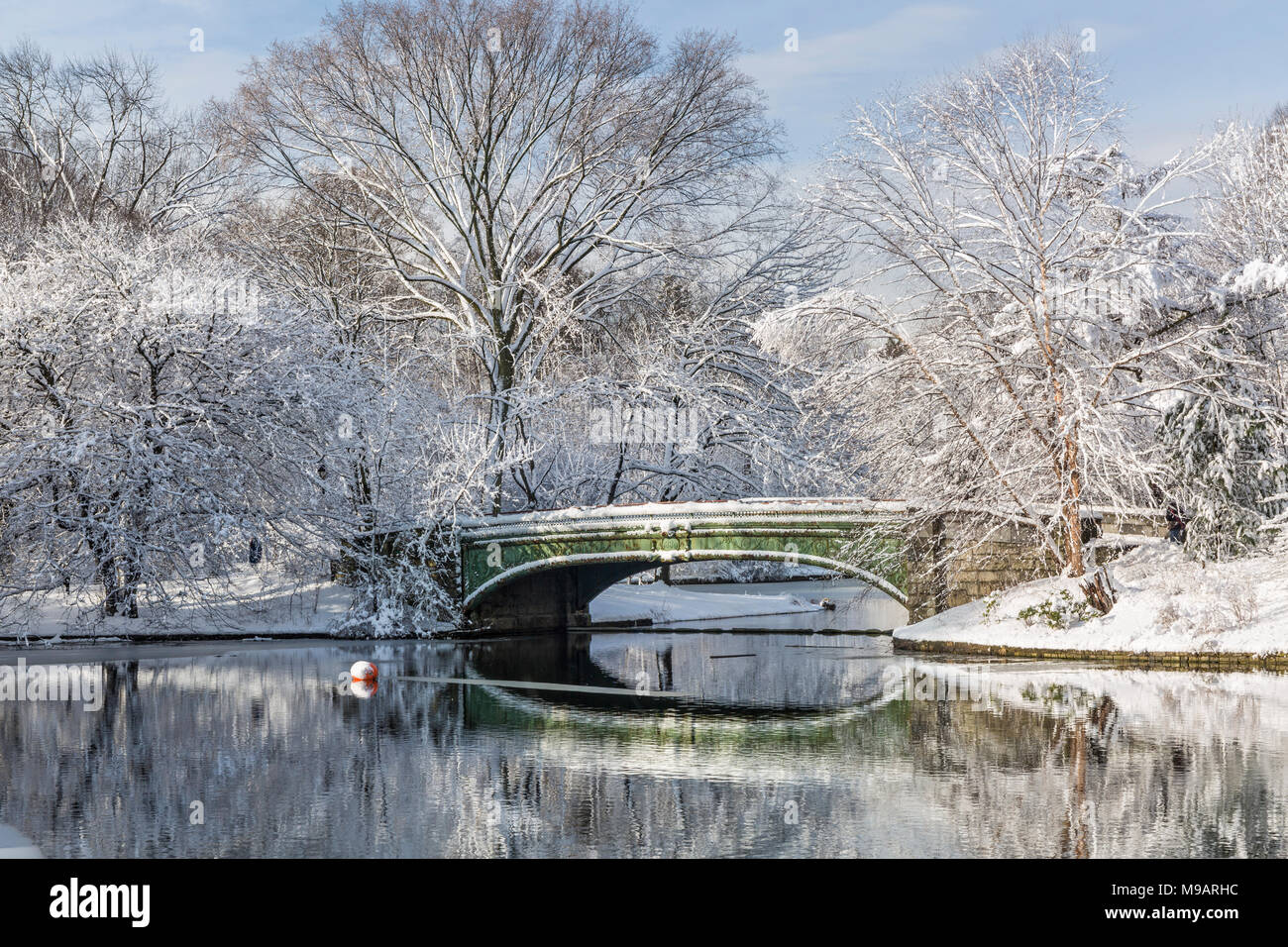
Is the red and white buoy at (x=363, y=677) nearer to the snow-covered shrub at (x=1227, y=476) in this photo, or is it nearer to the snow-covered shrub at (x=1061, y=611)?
the snow-covered shrub at (x=1061, y=611)

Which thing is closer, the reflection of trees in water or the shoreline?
the reflection of trees in water

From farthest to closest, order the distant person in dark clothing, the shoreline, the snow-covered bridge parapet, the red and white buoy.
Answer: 1. the snow-covered bridge parapet
2. the distant person in dark clothing
3. the red and white buoy
4. the shoreline

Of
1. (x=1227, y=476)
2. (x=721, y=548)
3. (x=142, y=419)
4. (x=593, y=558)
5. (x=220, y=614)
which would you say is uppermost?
(x=142, y=419)

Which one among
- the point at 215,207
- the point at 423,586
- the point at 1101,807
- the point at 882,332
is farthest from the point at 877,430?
the point at 215,207

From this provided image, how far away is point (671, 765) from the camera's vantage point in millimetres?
13055

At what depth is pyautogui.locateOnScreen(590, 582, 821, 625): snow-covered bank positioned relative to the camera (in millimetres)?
39969

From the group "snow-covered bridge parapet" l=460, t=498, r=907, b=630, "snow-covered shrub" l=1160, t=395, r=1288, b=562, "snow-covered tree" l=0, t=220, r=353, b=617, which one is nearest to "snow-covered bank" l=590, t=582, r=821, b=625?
"snow-covered bridge parapet" l=460, t=498, r=907, b=630

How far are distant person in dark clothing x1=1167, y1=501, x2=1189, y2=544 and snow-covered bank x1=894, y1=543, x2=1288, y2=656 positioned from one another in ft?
1.99

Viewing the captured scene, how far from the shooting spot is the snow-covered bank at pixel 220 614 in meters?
29.1

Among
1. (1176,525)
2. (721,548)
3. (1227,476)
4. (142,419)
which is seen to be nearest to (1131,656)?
(1227,476)

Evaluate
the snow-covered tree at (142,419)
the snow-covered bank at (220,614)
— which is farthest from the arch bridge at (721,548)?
the snow-covered tree at (142,419)

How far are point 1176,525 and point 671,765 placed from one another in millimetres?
16181

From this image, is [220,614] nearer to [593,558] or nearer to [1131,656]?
[593,558]

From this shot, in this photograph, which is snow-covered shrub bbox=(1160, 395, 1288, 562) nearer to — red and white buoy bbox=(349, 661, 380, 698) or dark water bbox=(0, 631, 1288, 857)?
dark water bbox=(0, 631, 1288, 857)
